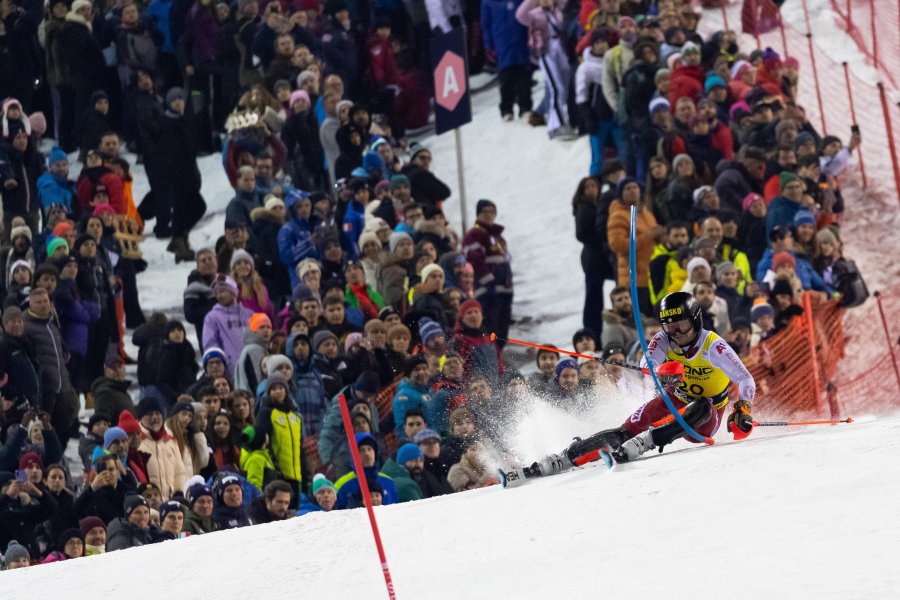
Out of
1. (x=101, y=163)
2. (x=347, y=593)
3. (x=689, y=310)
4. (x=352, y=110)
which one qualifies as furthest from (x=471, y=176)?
(x=347, y=593)

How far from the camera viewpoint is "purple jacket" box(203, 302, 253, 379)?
14.4 m

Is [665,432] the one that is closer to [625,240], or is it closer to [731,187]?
[625,240]

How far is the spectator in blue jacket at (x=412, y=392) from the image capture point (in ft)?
43.8

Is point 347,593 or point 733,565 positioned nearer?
point 733,565

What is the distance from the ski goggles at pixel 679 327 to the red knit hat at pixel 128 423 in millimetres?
3951

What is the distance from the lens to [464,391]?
44.1 ft

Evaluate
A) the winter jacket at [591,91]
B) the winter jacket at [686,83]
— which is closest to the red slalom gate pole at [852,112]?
the winter jacket at [686,83]

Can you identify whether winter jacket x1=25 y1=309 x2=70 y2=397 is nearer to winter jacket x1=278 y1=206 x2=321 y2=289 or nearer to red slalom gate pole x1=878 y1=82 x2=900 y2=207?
winter jacket x1=278 y1=206 x2=321 y2=289

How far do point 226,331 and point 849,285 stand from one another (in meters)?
→ 5.14

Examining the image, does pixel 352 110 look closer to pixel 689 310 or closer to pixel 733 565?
pixel 689 310

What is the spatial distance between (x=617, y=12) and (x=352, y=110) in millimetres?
2770

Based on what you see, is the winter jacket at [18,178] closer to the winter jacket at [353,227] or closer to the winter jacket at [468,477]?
the winter jacket at [353,227]

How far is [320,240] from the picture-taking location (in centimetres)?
1552

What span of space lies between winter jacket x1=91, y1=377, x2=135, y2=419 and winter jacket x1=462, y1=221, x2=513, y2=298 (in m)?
3.23
